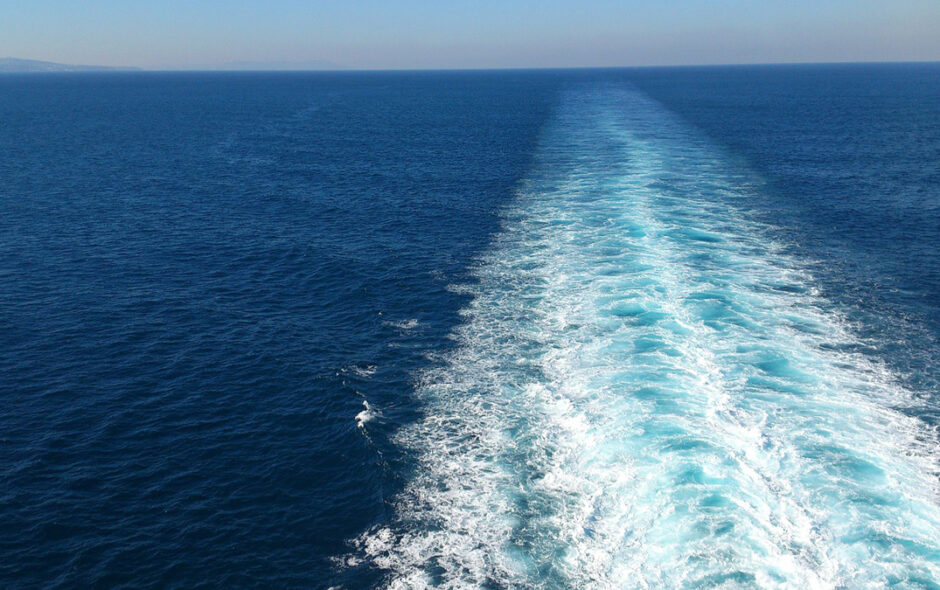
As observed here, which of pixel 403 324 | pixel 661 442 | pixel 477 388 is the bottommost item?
pixel 403 324

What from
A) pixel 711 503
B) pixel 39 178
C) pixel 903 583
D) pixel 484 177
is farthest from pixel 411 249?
pixel 39 178

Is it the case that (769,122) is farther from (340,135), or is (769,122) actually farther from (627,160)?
(340,135)

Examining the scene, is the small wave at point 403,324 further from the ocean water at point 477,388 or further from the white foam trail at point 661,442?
the white foam trail at point 661,442

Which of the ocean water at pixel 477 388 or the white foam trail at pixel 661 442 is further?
the ocean water at pixel 477 388

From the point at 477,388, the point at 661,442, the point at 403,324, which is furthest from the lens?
the point at 403,324

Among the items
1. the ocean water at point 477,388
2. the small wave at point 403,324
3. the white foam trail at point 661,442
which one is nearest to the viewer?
the white foam trail at point 661,442

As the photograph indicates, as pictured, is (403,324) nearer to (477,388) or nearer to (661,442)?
(477,388)

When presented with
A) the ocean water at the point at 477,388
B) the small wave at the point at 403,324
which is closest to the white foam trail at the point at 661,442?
the ocean water at the point at 477,388

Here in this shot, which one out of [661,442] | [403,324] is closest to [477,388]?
[403,324]
